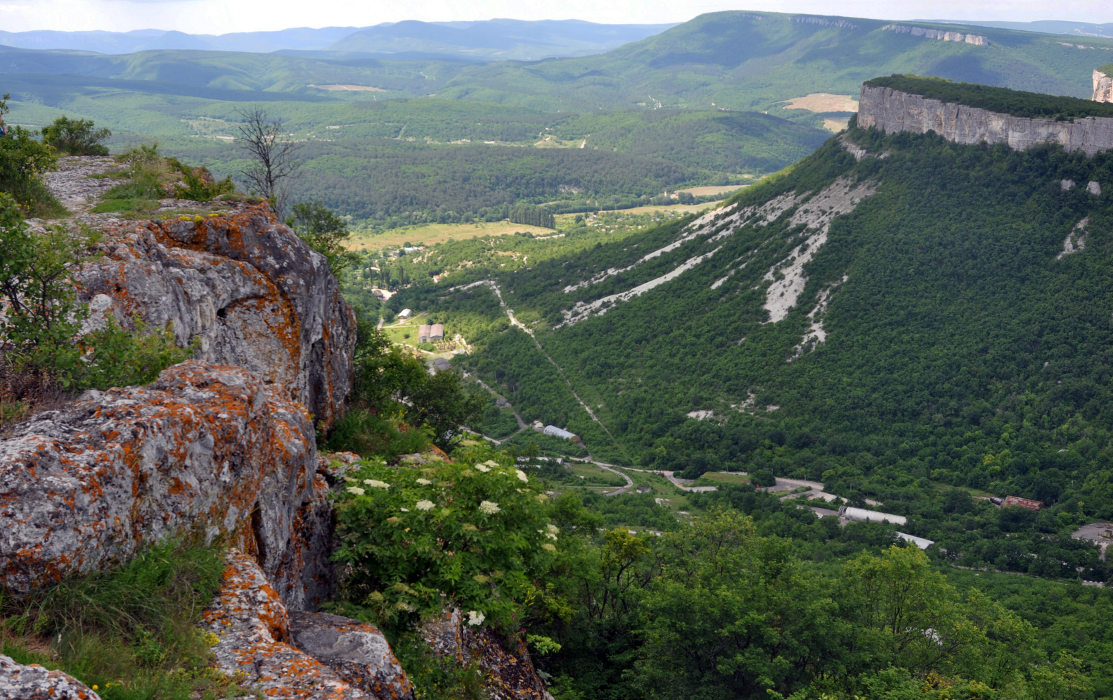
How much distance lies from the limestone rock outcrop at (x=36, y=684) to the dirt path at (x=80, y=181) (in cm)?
1387

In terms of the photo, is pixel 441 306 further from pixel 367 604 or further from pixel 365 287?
pixel 367 604

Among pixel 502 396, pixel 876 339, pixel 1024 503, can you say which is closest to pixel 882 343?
pixel 876 339

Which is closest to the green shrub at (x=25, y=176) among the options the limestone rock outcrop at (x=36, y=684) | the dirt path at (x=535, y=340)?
the limestone rock outcrop at (x=36, y=684)

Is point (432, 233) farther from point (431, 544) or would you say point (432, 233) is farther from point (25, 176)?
point (431, 544)

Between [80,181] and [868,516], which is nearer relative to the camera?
[80,181]

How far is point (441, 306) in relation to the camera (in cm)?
11625

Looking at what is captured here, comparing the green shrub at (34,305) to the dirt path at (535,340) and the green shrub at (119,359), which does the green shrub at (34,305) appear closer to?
the green shrub at (119,359)

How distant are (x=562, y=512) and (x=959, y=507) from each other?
41.6 meters

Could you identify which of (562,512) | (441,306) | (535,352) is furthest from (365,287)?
(562,512)

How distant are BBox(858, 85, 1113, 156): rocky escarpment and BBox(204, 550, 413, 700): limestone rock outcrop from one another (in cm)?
8109

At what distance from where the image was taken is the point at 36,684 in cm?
646

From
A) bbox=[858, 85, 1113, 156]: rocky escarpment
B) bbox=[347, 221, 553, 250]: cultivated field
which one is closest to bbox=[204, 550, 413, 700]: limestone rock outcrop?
Answer: bbox=[858, 85, 1113, 156]: rocky escarpment

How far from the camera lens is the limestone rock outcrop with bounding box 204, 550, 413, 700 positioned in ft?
27.1

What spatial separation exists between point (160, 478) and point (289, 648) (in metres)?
2.66
